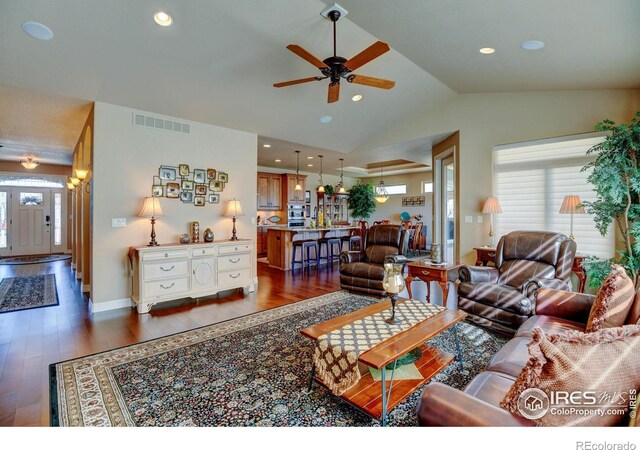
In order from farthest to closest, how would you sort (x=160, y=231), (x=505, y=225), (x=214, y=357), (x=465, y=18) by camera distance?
(x=505, y=225) → (x=160, y=231) → (x=465, y=18) → (x=214, y=357)

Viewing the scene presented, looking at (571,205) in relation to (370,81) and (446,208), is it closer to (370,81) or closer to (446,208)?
(446,208)

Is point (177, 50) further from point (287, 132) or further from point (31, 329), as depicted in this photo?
point (31, 329)

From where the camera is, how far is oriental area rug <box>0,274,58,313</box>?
4.33 m

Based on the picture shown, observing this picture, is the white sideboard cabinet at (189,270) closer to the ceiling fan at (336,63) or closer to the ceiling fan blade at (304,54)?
the ceiling fan at (336,63)

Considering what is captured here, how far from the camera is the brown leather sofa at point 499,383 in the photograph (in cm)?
109

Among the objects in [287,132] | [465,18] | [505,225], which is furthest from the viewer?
[287,132]

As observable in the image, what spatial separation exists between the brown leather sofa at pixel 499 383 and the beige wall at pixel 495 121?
2871mm

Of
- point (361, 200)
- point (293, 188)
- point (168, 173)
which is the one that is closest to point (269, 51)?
point (168, 173)

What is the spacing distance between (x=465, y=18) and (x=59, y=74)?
4.45 metres

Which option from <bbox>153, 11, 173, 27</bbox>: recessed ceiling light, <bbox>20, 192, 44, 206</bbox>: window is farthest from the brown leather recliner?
<bbox>20, 192, 44, 206</bbox>: window

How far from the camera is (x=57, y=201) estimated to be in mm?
9656

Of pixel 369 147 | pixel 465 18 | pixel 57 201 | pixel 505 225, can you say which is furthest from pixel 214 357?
pixel 57 201

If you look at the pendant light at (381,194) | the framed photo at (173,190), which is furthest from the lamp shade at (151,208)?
the pendant light at (381,194)

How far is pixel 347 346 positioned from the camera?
198 centimetres
